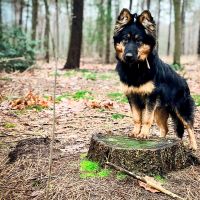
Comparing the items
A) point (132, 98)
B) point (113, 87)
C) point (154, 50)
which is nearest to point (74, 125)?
point (132, 98)

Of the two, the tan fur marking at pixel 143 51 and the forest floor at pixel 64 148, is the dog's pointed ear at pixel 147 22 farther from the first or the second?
the forest floor at pixel 64 148

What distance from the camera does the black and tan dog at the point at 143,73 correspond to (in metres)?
5.48

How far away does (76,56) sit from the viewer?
1862 centimetres

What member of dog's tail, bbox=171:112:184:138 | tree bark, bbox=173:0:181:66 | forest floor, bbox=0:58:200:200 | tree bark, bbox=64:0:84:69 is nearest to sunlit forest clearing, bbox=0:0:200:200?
forest floor, bbox=0:58:200:200

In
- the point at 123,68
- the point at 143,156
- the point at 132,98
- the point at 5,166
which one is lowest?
the point at 5,166

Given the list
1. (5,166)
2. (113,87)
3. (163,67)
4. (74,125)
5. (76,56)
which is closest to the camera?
(5,166)

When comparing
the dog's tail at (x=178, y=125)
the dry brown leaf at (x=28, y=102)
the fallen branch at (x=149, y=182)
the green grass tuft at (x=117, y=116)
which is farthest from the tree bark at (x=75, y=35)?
the fallen branch at (x=149, y=182)

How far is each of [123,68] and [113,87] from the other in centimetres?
718

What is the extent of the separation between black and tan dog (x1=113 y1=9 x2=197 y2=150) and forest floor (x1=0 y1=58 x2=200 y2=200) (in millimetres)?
965

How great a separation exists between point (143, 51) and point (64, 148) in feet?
6.73

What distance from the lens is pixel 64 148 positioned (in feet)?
20.9

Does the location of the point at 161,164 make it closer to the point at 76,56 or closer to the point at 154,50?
the point at 154,50

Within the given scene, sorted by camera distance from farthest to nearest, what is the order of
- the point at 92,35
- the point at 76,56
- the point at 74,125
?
the point at 92,35, the point at 76,56, the point at 74,125

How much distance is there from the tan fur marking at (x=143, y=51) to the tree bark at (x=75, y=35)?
1299 cm
